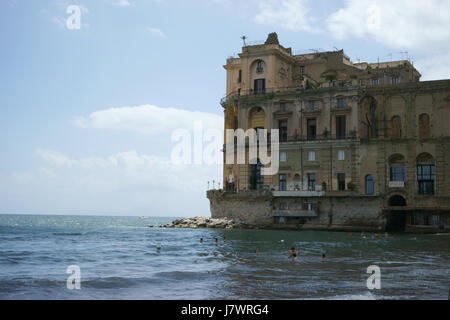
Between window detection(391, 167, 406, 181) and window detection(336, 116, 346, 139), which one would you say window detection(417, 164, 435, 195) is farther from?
window detection(336, 116, 346, 139)

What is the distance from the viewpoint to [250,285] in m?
22.4

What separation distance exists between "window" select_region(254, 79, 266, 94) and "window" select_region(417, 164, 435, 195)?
2335cm

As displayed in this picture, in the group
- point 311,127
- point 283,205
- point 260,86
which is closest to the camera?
point 283,205

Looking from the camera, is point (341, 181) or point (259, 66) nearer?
point (341, 181)

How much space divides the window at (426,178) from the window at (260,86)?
919 inches

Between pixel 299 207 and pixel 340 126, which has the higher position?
pixel 340 126

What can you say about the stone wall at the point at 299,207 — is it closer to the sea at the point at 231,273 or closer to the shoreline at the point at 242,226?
the shoreline at the point at 242,226

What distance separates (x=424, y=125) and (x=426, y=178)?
22.7 feet

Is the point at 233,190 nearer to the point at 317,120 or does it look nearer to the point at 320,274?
the point at 317,120

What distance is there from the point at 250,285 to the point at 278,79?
54.0m

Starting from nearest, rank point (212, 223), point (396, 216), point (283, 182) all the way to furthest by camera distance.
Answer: point (396, 216) < point (283, 182) < point (212, 223)

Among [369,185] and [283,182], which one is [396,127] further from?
[283,182]

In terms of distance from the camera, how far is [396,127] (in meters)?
65.6

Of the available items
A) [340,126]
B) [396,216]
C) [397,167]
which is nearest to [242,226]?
[340,126]
